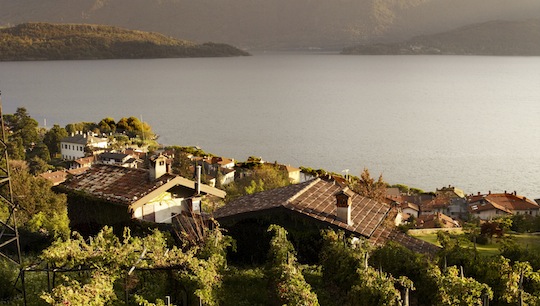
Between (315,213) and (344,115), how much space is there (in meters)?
81.5

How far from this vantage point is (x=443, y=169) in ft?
169

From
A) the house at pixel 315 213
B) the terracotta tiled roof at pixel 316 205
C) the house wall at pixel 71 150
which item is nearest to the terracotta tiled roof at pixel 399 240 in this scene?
the house at pixel 315 213

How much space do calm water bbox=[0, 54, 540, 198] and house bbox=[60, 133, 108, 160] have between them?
12516 millimetres

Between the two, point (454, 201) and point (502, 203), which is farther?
point (454, 201)

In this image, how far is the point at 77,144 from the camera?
51.9m

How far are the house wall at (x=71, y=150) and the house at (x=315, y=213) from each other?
134ft

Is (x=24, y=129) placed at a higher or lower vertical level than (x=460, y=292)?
lower

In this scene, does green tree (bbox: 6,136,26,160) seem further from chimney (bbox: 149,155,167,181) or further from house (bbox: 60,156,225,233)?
chimney (bbox: 149,155,167,181)

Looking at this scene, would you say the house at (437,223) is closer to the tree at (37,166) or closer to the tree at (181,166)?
the tree at (181,166)

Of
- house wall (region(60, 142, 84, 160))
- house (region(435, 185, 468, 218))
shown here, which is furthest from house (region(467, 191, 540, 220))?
house wall (region(60, 142, 84, 160))

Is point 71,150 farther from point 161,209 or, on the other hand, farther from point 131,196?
point 131,196

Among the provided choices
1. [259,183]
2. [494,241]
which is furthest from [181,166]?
[494,241]

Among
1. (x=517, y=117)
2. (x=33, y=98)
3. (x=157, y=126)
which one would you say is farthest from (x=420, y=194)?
(x=33, y=98)

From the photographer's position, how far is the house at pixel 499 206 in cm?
3412
